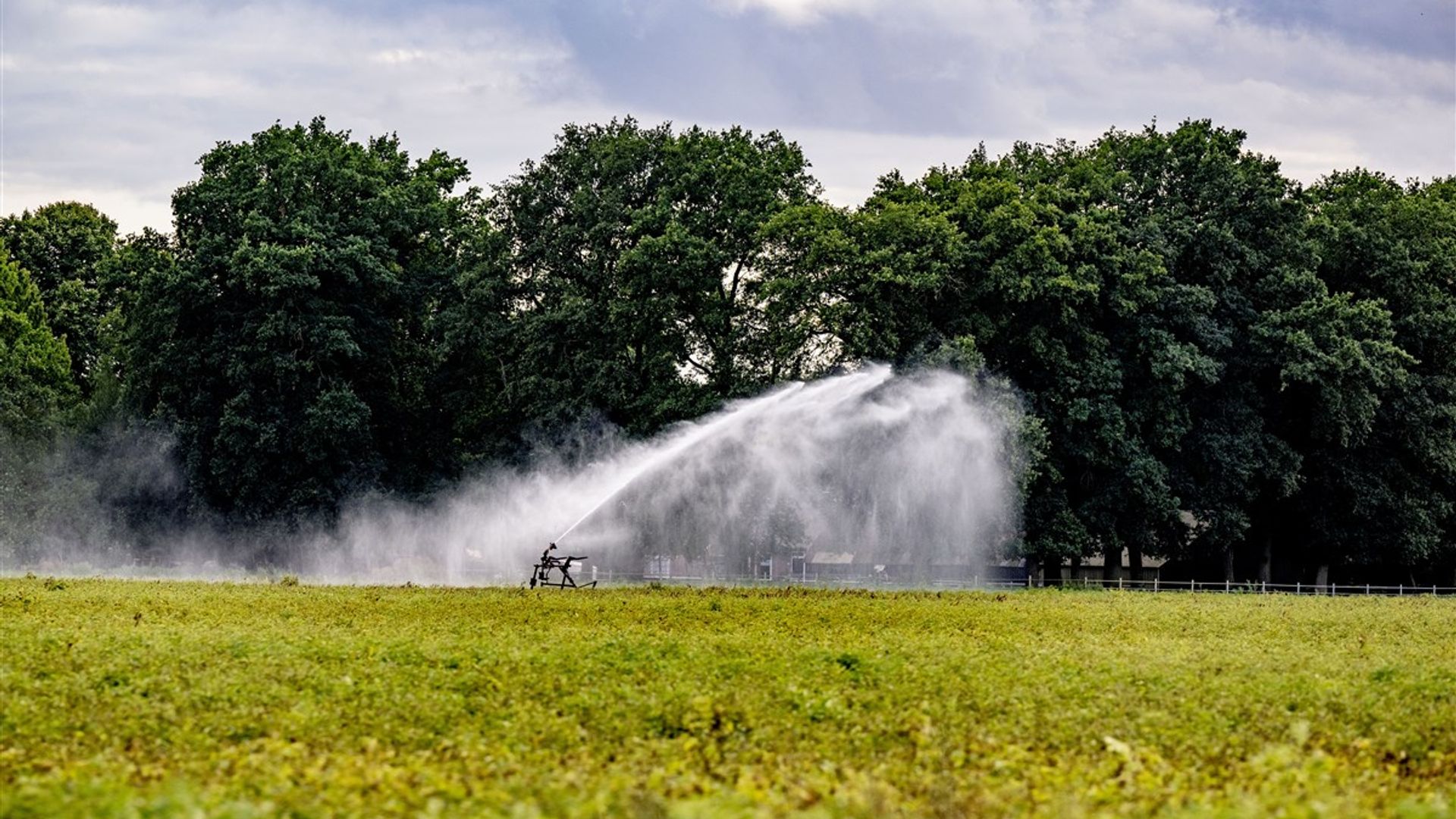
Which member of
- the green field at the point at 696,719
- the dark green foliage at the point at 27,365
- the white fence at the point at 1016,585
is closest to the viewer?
the green field at the point at 696,719

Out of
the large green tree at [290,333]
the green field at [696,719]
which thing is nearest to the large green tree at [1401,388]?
the large green tree at [290,333]

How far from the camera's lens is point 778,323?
65250 mm

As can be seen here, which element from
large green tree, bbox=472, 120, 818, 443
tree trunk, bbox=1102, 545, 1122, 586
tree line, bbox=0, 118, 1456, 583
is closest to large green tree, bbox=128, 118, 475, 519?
tree line, bbox=0, 118, 1456, 583

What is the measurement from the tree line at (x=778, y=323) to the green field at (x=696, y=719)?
111 ft

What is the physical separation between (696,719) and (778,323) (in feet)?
157

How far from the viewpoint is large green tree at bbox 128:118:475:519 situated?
68.1 metres

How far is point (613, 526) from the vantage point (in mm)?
69062

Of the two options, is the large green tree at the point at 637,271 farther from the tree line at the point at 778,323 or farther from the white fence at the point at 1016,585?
the white fence at the point at 1016,585

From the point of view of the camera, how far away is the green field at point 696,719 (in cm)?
1291

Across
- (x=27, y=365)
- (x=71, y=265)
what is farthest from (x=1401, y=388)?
(x=71, y=265)

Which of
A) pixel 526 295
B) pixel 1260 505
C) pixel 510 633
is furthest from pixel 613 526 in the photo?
pixel 510 633

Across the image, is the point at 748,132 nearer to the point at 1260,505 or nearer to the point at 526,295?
the point at 526,295

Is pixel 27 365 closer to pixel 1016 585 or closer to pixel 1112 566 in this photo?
pixel 1016 585

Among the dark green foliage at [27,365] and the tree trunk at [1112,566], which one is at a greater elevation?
the dark green foliage at [27,365]
